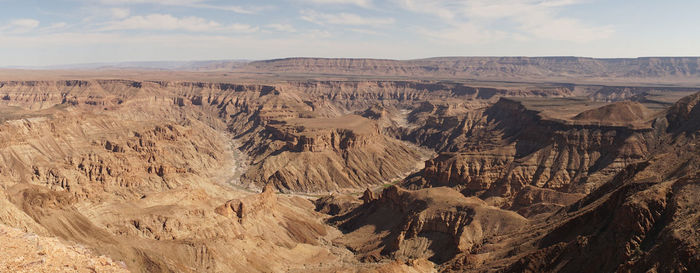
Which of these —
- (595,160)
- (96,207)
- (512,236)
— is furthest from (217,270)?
(595,160)

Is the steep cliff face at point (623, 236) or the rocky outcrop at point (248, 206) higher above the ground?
the steep cliff face at point (623, 236)

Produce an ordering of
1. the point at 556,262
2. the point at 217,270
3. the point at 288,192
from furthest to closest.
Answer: the point at 288,192 < the point at 217,270 < the point at 556,262

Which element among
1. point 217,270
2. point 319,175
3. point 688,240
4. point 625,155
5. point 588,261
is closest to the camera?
point 688,240

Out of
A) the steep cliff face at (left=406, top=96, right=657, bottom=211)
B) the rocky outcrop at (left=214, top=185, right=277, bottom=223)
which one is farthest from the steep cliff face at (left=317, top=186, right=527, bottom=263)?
the steep cliff face at (left=406, top=96, right=657, bottom=211)

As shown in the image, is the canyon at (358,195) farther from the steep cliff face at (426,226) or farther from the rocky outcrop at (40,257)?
the steep cliff face at (426,226)

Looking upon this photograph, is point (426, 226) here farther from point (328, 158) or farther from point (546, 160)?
point (328, 158)

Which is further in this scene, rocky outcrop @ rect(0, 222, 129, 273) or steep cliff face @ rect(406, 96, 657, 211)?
steep cliff face @ rect(406, 96, 657, 211)

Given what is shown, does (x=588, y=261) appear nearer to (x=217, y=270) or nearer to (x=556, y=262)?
(x=556, y=262)

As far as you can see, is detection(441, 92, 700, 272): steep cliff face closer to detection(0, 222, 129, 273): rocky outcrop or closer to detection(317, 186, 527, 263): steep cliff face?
detection(317, 186, 527, 263): steep cliff face

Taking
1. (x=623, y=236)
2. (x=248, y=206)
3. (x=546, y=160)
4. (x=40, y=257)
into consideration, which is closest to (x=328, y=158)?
(x=248, y=206)

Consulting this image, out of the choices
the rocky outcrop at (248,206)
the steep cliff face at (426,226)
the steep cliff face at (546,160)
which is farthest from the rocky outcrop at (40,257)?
the steep cliff face at (546,160)

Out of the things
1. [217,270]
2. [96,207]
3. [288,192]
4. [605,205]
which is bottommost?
[288,192]
